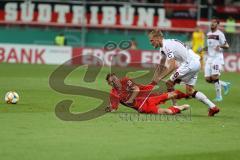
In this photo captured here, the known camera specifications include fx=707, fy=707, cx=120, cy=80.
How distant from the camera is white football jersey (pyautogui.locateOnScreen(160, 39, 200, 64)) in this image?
15766mm

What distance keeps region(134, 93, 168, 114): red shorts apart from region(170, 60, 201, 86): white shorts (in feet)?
2.08

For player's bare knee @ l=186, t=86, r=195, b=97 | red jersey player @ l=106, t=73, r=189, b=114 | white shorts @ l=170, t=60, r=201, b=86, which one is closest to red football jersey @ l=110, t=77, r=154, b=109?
red jersey player @ l=106, t=73, r=189, b=114

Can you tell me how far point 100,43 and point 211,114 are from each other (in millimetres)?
26923

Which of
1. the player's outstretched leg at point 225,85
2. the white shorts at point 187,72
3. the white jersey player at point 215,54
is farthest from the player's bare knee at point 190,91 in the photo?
the player's outstretched leg at point 225,85

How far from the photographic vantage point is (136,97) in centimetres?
1577

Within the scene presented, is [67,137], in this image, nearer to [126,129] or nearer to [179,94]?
[126,129]

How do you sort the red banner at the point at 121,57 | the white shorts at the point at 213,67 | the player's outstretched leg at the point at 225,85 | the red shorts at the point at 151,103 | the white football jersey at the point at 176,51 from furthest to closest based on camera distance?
the red banner at the point at 121,57 → the player's outstretched leg at the point at 225,85 → the white shorts at the point at 213,67 → the white football jersey at the point at 176,51 → the red shorts at the point at 151,103

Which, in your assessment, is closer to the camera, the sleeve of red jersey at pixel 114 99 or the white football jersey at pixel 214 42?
the sleeve of red jersey at pixel 114 99

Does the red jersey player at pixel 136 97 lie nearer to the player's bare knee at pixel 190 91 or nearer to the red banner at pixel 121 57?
the player's bare knee at pixel 190 91

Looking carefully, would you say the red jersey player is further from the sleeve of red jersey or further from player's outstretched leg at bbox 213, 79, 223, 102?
player's outstretched leg at bbox 213, 79, 223, 102

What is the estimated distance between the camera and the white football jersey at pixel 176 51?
51.7ft

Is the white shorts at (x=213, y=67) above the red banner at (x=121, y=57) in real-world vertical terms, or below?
above

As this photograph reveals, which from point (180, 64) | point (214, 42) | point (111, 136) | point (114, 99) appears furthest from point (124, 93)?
point (214, 42)

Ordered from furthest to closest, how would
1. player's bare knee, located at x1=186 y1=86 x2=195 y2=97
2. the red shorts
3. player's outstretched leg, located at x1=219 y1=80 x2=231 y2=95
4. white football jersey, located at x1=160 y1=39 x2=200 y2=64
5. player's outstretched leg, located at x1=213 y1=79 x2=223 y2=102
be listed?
player's outstretched leg, located at x1=219 y1=80 x2=231 y2=95 → player's outstretched leg, located at x1=213 y1=79 x2=223 y2=102 → player's bare knee, located at x1=186 y1=86 x2=195 y2=97 → white football jersey, located at x1=160 y1=39 x2=200 y2=64 → the red shorts
